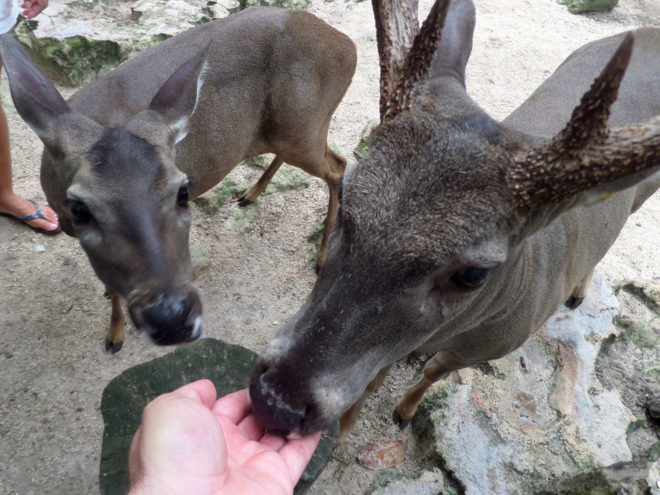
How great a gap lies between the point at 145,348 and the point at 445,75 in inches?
121

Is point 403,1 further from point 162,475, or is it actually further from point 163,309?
point 162,475

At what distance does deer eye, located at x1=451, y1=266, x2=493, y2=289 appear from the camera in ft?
5.88

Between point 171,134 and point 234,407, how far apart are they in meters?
1.93

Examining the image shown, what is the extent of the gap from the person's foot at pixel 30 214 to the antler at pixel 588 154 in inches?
169

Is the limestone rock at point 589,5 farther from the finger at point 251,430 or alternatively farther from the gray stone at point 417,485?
the finger at point 251,430

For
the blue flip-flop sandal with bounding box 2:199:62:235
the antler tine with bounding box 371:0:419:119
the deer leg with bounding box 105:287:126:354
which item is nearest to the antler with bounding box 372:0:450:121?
the antler tine with bounding box 371:0:419:119

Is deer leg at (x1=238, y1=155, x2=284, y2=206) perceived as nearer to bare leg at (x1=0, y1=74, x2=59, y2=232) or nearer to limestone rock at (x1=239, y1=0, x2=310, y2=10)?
bare leg at (x1=0, y1=74, x2=59, y2=232)

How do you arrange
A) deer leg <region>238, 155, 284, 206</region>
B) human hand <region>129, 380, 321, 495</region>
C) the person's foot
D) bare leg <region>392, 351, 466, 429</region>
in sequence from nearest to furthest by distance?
human hand <region>129, 380, 321, 495</region> → bare leg <region>392, 351, 466, 429</region> → the person's foot → deer leg <region>238, 155, 284, 206</region>

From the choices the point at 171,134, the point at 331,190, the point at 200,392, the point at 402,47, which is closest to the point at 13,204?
the point at 171,134

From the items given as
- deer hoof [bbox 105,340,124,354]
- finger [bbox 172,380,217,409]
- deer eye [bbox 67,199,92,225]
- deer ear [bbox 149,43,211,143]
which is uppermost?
deer ear [bbox 149,43,211,143]

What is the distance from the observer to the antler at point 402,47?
1893mm

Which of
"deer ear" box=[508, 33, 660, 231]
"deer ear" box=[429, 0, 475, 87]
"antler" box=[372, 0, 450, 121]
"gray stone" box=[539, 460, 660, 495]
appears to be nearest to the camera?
"deer ear" box=[508, 33, 660, 231]

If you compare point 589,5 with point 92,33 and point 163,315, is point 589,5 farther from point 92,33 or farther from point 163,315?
point 163,315

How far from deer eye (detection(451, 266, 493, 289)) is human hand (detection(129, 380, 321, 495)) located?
2.96 ft
